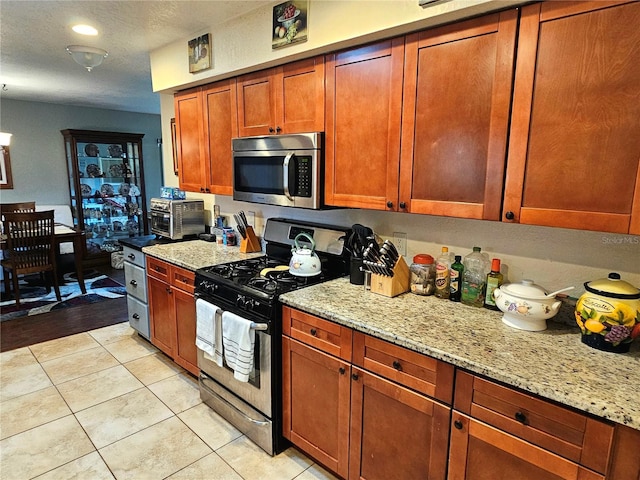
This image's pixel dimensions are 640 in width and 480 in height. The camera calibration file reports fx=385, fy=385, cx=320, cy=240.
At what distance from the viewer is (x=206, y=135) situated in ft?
9.54

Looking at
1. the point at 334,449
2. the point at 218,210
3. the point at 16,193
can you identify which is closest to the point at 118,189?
the point at 16,193

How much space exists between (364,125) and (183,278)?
5.21 feet

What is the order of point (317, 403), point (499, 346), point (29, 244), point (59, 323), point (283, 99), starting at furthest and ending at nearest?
point (29, 244) < point (59, 323) < point (283, 99) < point (317, 403) < point (499, 346)

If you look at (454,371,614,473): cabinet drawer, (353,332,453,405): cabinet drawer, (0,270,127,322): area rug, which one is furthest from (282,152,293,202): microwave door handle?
(0,270,127,322): area rug

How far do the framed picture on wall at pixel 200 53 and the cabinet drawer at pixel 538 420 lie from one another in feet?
8.25

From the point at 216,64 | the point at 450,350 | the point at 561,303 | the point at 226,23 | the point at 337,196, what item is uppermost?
the point at 226,23

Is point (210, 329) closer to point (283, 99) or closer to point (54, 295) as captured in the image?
point (283, 99)

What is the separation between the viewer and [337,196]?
210 centimetres

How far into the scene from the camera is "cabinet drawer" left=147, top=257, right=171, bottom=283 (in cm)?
281

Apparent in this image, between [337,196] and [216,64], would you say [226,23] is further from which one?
[337,196]

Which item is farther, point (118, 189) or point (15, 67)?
point (118, 189)

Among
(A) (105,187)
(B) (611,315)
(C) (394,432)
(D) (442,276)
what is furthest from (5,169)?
(B) (611,315)

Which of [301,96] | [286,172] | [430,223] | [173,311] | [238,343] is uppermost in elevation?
[301,96]

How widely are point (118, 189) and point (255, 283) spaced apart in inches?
208
